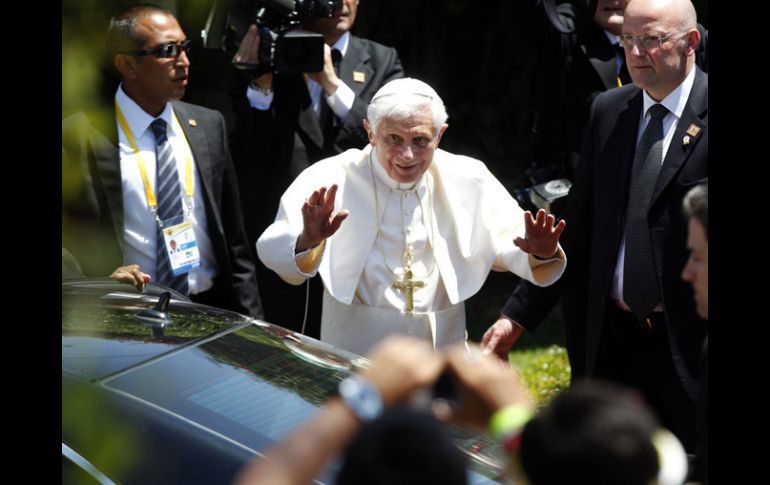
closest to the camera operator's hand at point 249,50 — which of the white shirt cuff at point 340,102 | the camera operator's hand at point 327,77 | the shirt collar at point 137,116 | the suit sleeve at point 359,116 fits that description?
the camera operator's hand at point 327,77

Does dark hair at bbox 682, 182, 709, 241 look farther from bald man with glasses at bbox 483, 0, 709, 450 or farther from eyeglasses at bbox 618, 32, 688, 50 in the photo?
eyeglasses at bbox 618, 32, 688, 50

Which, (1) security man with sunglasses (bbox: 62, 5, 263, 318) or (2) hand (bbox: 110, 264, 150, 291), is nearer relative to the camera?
(2) hand (bbox: 110, 264, 150, 291)

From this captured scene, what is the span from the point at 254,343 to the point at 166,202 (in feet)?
4.48

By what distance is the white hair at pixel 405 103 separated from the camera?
4.11m

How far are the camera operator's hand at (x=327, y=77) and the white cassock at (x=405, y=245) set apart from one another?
986mm

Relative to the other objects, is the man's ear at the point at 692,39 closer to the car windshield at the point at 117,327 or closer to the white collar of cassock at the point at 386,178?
the white collar of cassock at the point at 386,178

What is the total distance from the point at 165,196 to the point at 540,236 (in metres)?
1.45

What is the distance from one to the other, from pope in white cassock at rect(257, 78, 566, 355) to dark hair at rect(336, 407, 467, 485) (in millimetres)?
2503

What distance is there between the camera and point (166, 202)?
456cm

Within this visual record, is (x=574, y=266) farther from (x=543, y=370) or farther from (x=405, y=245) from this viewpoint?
(x=543, y=370)

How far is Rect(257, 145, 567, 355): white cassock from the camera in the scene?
4262 millimetres

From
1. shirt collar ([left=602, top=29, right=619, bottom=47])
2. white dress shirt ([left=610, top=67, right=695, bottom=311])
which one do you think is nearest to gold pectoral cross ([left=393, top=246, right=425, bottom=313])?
white dress shirt ([left=610, top=67, right=695, bottom=311])

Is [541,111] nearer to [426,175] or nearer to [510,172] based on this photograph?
[426,175]

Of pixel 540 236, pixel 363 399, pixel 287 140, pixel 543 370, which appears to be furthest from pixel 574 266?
pixel 363 399
